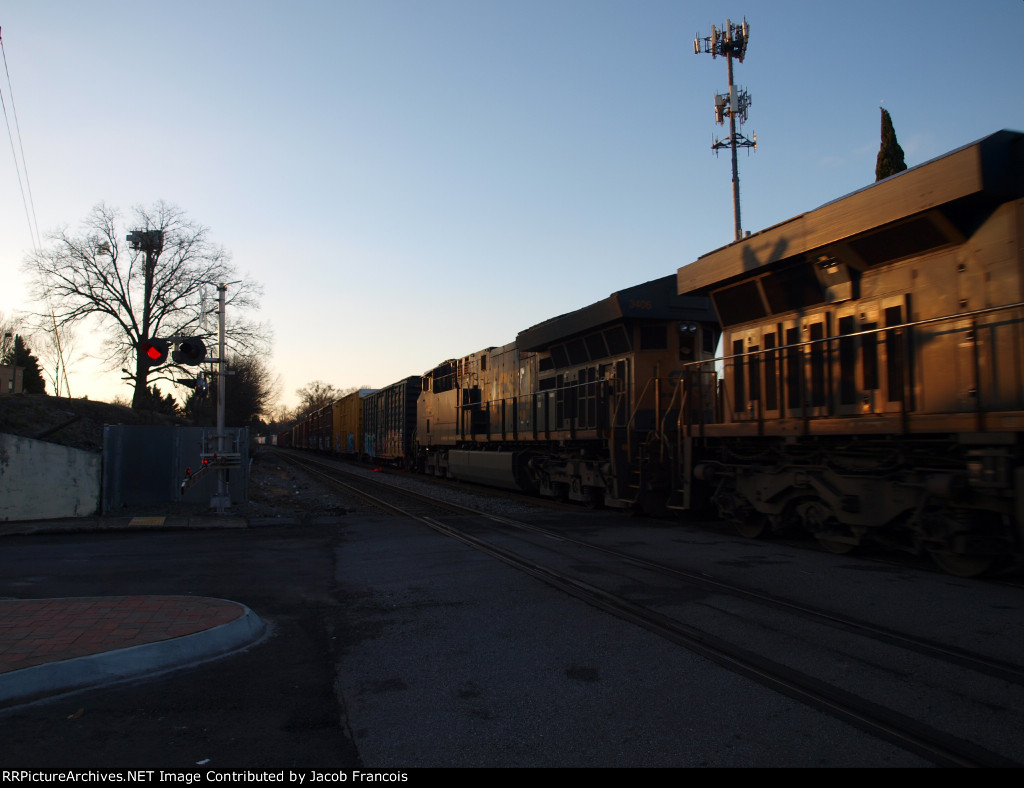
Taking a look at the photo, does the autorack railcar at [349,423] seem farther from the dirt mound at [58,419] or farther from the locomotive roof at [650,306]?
the locomotive roof at [650,306]

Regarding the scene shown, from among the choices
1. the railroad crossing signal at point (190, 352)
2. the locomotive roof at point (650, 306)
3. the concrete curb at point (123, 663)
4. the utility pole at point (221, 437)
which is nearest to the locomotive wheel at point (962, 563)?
the concrete curb at point (123, 663)

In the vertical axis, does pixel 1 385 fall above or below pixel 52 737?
above

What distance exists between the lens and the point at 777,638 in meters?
4.58

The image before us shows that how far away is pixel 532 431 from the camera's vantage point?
1564 cm

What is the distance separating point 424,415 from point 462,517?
43.1 ft

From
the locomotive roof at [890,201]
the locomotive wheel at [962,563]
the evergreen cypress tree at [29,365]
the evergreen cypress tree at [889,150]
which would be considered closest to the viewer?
the locomotive roof at [890,201]

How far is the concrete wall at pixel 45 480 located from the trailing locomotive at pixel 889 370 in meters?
10.4

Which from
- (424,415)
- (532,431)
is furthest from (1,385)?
(532,431)

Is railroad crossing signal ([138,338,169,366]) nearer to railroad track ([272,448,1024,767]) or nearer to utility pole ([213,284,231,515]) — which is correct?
utility pole ([213,284,231,515])

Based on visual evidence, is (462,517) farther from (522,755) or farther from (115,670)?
(522,755)

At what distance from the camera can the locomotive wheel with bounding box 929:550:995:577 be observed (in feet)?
20.3

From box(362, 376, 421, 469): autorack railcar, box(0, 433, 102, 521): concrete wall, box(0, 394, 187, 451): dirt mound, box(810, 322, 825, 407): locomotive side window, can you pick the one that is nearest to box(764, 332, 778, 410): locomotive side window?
box(810, 322, 825, 407): locomotive side window

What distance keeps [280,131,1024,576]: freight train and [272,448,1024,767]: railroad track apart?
2026 mm

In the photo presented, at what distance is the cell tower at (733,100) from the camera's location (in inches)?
822
